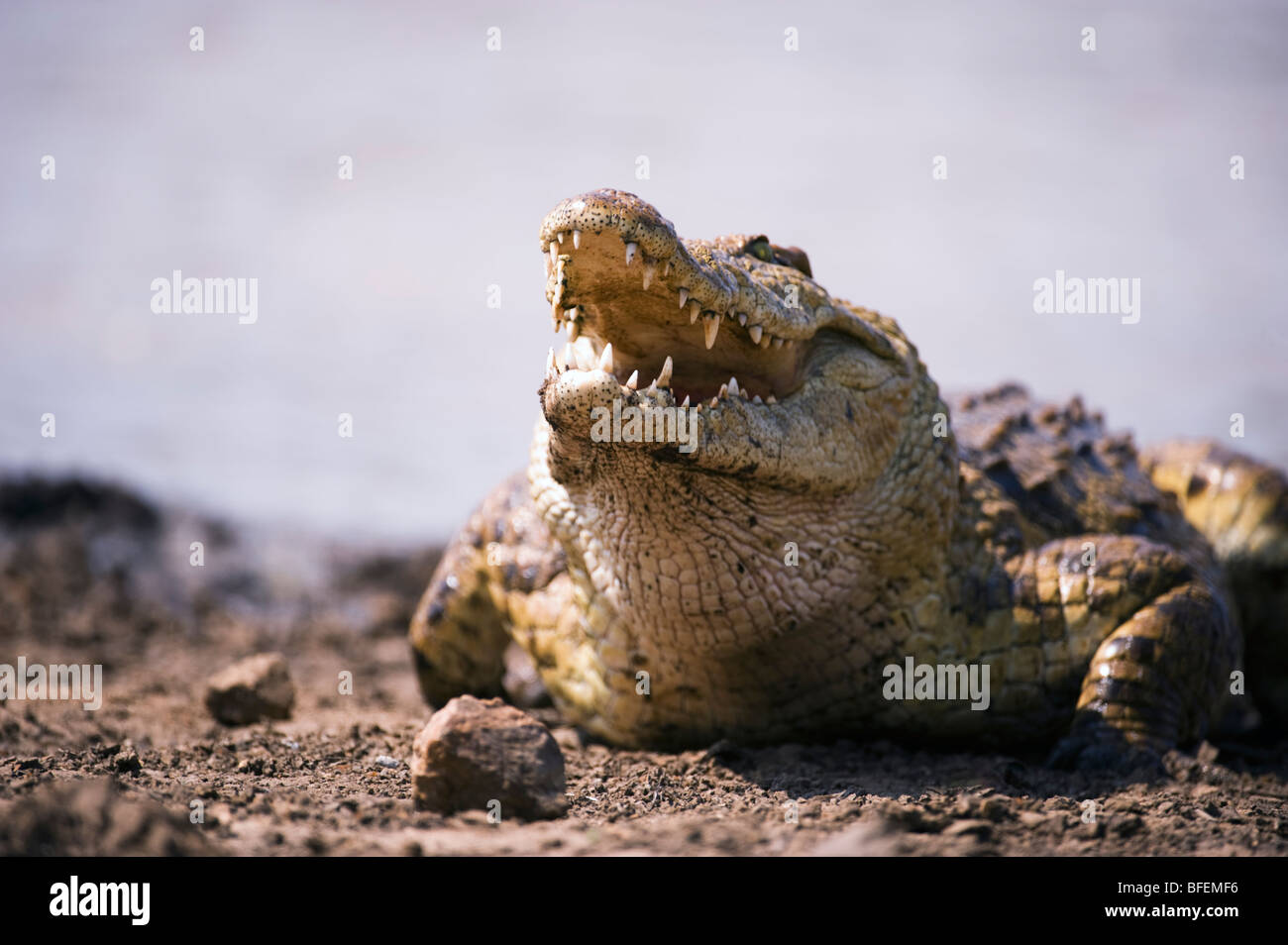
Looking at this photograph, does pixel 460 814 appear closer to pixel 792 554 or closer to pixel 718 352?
pixel 792 554

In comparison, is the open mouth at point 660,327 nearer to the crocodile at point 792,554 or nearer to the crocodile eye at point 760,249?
the crocodile at point 792,554

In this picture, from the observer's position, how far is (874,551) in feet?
15.5

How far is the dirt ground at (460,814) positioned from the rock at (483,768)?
0.21ft

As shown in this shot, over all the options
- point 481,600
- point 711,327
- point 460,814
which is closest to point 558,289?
point 711,327

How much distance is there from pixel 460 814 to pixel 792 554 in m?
1.68

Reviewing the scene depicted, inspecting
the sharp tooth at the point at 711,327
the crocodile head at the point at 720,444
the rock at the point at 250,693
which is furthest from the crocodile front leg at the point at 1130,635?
the rock at the point at 250,693

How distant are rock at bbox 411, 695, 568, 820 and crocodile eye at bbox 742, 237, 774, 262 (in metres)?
2.17

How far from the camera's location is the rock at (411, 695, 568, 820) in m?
3.41

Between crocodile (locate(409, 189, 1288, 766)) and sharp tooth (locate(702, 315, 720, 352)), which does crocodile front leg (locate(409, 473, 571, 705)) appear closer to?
Answer: crocodile (locate(409, 189, 1288, 766))

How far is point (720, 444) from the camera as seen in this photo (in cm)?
393

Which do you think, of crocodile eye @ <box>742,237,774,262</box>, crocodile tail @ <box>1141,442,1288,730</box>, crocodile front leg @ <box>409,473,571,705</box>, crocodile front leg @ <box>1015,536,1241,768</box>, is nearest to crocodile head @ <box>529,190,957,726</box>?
crocodile eye @ <box>742,237,774,262</box>
